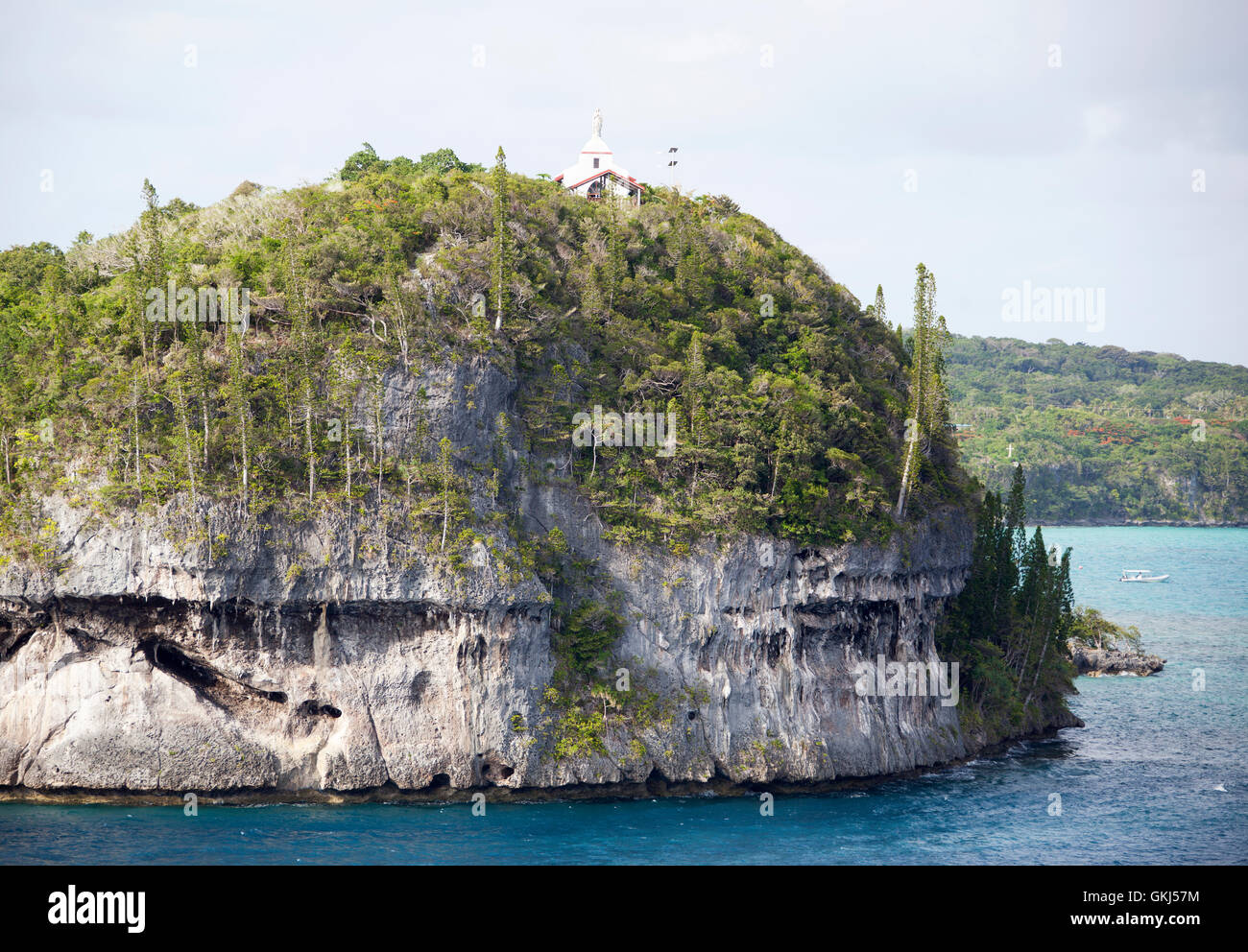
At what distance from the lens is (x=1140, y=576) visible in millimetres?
136625

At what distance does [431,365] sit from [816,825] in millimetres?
→ 26121

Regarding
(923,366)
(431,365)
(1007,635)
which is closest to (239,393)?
(431,365)

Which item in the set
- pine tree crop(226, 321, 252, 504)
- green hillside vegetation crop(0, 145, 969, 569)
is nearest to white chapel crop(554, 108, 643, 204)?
green hillside vegetation crop(0, 145, 969, 569)

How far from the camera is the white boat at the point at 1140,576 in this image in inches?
5305

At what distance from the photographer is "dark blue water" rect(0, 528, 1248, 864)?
137 feet

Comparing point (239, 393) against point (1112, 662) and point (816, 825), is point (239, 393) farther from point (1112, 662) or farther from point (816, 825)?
point (1112, 662)

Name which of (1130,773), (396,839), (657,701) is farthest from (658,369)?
(1130,773)

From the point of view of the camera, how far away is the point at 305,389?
50.0 metres

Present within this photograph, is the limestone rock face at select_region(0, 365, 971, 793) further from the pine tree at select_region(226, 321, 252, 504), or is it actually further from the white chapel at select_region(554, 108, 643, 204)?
the white chapel at select_region(554, 108, 643, 204)

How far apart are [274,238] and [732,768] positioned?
3366cm

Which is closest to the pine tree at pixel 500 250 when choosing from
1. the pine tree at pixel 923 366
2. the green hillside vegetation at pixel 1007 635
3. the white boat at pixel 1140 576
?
the pine tree at pixel 923 366

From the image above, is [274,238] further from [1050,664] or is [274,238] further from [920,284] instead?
[1050,664]

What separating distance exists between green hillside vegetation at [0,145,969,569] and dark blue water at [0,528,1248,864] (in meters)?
11.2

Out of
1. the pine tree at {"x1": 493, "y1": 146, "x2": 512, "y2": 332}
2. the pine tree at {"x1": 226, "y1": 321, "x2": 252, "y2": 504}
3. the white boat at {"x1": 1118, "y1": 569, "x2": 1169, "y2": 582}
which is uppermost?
the pine tree at {"x1": 493, "y1": 146, "x2": 512, "y2": 332}
